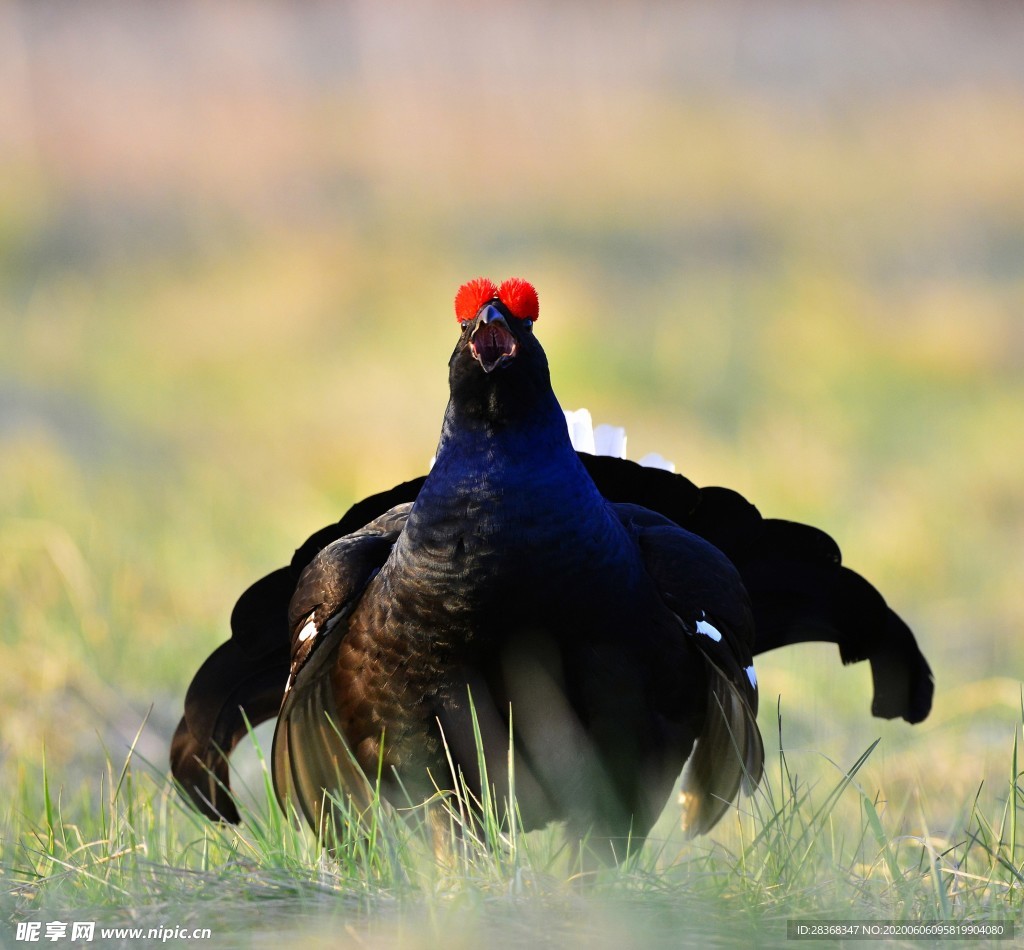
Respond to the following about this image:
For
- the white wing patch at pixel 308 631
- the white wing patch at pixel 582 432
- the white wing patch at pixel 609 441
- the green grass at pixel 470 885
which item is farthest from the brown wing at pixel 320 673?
the white wing patch at pixel 609 441

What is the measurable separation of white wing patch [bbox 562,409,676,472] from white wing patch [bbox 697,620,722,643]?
66cm

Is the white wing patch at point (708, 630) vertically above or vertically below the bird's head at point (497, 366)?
below

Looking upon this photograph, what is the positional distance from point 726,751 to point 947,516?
14.6 feet

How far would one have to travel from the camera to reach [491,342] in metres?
3.09

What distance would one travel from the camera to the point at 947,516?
757 cm

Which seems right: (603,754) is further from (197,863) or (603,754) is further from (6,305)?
(6,305)

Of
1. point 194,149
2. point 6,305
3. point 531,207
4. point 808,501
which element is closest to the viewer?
point 808,501

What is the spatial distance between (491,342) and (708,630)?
2.59ft

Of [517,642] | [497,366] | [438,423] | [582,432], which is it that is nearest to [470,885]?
[517,642]

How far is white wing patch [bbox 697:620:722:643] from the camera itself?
10.7ft

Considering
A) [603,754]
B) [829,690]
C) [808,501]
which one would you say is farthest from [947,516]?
[603,754]

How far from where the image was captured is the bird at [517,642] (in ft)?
9.88

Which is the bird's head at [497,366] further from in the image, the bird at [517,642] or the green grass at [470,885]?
the green grass at [470,885]

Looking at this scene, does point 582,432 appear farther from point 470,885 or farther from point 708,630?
point 470,885
